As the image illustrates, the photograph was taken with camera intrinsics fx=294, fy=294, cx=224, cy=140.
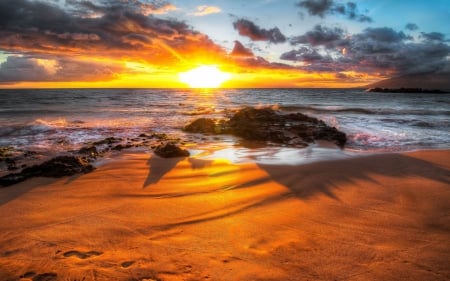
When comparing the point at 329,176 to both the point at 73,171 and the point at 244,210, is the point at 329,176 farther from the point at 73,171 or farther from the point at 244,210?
the point at 73,171

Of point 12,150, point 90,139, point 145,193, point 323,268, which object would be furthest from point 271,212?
point 90,139

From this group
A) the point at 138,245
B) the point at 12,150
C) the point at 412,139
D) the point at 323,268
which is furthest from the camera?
the point at 412,139

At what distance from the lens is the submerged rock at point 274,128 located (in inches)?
416

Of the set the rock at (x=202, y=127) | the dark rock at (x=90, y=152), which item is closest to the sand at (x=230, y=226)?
the dark rock at (x=90, y=152)

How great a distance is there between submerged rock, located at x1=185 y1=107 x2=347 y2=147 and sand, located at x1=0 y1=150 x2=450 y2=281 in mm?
4424

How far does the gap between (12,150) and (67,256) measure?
793 centimetres

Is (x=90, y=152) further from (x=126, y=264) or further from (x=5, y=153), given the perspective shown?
(x=126, y=264)

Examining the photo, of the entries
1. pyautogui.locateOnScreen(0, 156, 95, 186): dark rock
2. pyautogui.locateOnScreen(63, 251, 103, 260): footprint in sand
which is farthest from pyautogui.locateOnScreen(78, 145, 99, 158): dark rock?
pyautogui.locateOnScreen(63, 251, 103, 260): footprint in sand

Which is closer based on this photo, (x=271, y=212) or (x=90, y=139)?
(x=271, y=212)

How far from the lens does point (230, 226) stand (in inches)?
144

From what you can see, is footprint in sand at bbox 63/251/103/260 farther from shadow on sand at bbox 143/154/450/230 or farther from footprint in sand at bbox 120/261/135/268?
shadow on sand at bbox 143/154/450/230

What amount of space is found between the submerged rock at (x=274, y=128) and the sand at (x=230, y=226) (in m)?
4.42

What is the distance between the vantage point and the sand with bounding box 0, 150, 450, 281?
9.14 feet

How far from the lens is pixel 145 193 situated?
4906mm
